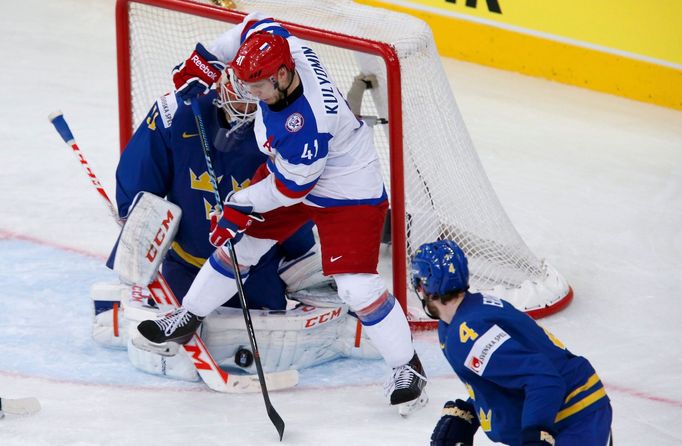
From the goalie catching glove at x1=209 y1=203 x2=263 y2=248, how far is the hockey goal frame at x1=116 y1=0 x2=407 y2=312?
1.89 feet

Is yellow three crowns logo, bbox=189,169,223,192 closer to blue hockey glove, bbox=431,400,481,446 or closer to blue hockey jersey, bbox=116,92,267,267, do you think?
blue hockey jersey, bbox=116,92,267,267

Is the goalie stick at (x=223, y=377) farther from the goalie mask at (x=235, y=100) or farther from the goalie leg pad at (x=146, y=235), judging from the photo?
the goalie mask at (x=235, y=100)

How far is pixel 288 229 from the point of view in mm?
3293

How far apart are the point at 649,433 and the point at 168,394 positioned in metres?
1.34

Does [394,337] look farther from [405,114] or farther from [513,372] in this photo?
[513,372]

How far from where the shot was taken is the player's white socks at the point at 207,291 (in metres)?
3.22

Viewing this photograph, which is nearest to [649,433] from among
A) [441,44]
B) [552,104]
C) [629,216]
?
[629,216]

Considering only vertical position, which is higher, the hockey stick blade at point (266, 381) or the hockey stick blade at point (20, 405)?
the hockey stick blade at point (20, 405)

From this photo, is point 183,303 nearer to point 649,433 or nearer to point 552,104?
point 649,433

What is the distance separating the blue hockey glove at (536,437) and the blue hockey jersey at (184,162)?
4.74ft

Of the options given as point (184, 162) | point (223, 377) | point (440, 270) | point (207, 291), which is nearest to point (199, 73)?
point (184, 162)

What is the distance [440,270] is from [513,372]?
0.25 metres

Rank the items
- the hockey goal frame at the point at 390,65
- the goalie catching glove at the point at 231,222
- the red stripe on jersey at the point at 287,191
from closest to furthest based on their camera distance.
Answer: the red stripe on jersey at the point at 287,191 < the goalie catching glove at the point at 231,222 < the hockey goal frame at the point at 390,65

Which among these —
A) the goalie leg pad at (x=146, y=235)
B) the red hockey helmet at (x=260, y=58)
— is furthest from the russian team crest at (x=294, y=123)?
the goalie leg pad at (x=146, y=235)
